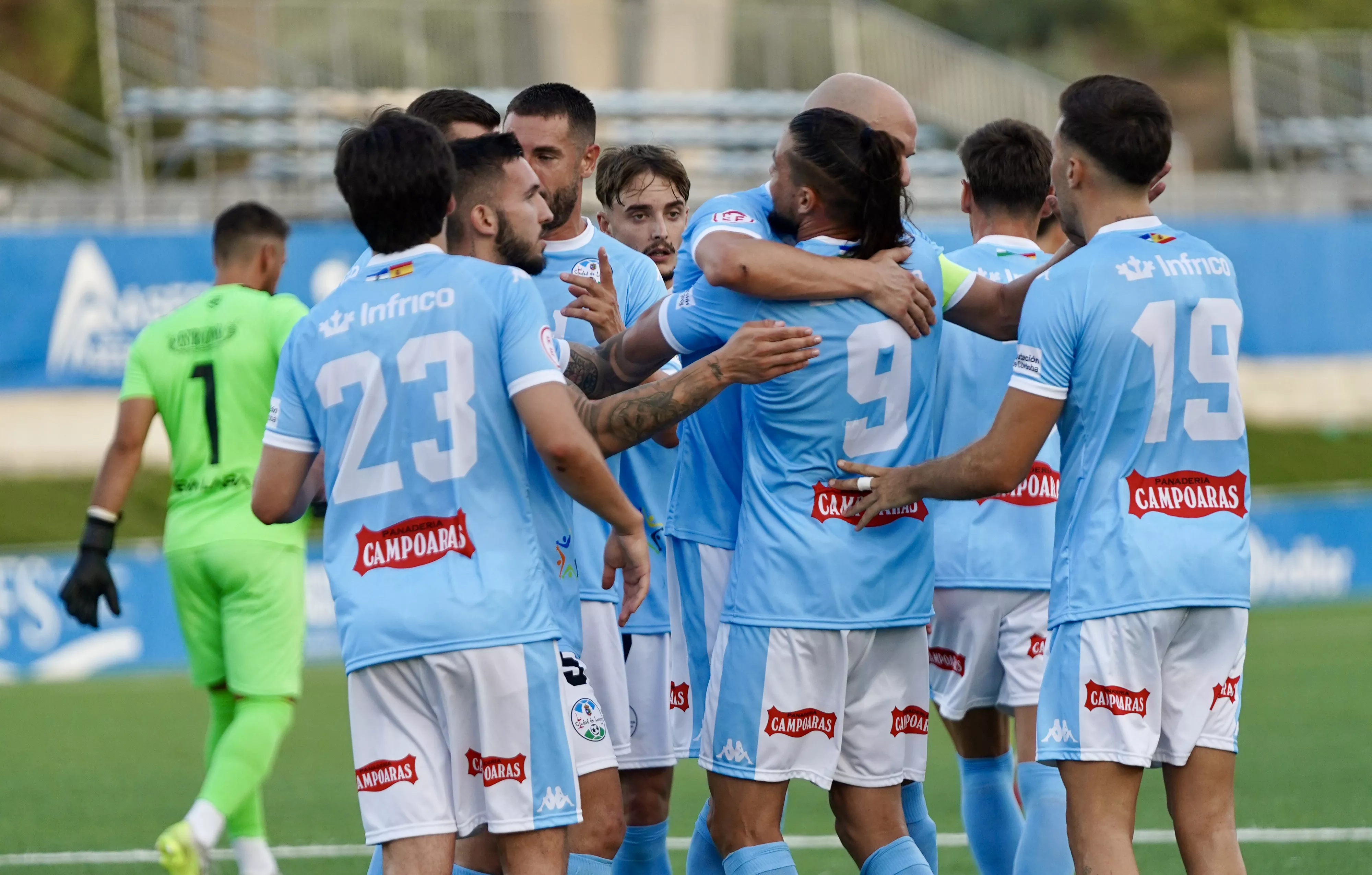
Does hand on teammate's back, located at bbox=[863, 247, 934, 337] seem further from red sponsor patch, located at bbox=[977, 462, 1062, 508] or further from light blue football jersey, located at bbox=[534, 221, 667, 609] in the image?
red sponsor patch, located at bbox=[977, 462, 1062, 508]

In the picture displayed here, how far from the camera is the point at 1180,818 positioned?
172 inches

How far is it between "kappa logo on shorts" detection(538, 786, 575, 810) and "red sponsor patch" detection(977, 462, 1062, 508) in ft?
7.29

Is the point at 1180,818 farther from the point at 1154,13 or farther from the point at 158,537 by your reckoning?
the point at 1154,13

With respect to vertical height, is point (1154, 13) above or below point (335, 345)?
above

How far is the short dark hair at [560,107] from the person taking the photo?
5352mm

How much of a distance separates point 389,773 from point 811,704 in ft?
3.69

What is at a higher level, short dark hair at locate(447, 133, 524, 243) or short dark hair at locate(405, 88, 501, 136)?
short dark hair at locate(405, 88, 501, 136)

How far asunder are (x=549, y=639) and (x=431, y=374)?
70 centimetres

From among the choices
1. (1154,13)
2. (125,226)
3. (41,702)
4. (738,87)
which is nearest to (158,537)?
(125,226)

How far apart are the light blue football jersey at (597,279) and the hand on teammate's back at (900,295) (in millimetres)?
967

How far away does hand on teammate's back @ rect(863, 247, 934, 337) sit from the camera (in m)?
4.41

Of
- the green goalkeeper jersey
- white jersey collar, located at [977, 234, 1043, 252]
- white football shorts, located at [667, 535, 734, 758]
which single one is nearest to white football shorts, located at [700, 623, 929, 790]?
white football shorts, located at [667, 535, 734, 758]

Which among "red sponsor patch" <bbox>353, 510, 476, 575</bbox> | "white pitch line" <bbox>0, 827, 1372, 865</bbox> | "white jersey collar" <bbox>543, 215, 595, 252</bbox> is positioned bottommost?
"white pitch line" <bbox>0, 827, 1372, 865</bbox>

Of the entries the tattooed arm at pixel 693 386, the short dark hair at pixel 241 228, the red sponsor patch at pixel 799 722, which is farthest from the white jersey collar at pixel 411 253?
the short dark hair at pixel 241 228
